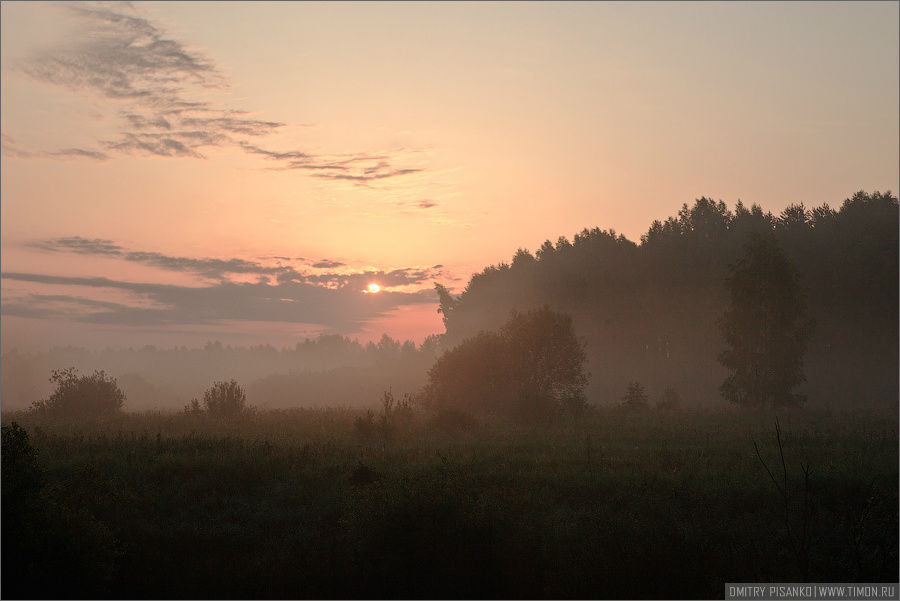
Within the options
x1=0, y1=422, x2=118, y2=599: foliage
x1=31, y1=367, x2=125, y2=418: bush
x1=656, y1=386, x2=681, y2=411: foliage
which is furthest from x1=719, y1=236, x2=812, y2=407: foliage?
x1=0, y1=422, x2=118, y2=599: foliage

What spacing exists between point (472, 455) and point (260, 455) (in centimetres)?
636

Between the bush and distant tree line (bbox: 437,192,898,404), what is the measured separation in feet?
112

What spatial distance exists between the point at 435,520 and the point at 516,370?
82.8 ft

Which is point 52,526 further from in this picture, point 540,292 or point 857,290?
point 540,292

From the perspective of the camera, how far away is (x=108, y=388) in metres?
35.4

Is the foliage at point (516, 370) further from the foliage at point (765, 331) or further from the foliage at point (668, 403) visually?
the foliage at point (765, 331)

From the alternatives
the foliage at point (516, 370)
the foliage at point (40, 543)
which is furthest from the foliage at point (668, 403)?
the foliage at point (40, 543)

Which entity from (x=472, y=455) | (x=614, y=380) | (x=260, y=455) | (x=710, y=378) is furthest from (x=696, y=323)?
(x=260, y=455)

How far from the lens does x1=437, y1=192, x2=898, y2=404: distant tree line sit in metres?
52.0

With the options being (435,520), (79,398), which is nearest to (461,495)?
(435,520)

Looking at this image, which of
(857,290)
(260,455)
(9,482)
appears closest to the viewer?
(9,482)

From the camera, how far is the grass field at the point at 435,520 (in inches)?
416

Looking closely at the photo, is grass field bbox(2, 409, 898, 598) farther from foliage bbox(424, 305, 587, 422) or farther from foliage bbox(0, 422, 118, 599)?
foliage bbox(424, 305, 587, 422)

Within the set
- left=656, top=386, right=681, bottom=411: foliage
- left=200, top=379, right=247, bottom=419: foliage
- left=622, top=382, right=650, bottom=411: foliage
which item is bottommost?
left=656, top=386, right=681, bottom=411: foliage
